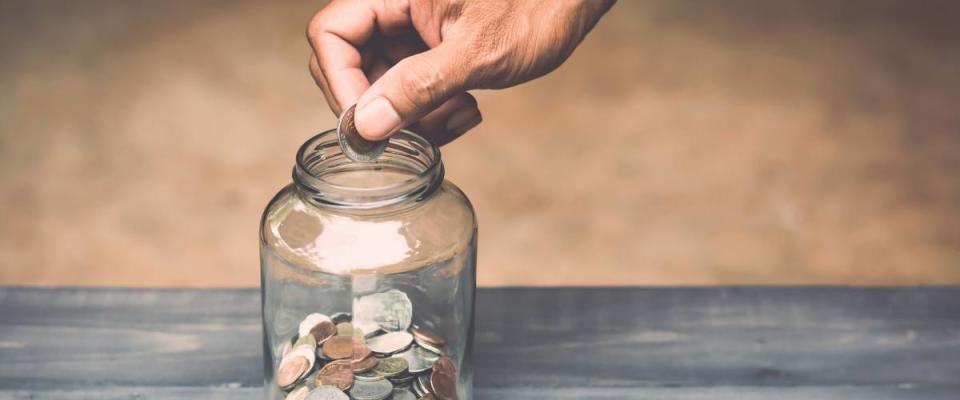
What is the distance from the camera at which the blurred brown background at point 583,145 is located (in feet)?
8.15

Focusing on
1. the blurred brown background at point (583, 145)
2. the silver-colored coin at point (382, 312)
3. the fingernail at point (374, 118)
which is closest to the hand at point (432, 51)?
the fingernail at point (374, 118)

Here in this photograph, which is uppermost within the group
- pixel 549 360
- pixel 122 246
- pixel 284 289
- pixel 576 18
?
pixel 576 18

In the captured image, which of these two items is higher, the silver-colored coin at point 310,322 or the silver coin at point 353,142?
the silver coin at point 353,142

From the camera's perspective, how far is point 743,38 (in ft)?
10.7

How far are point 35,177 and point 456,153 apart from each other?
3.45 ft

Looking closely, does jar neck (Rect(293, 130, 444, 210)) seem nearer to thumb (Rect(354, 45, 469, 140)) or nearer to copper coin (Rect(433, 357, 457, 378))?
thumb (Rect(354, 45, 469, 140))

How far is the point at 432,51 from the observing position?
92 centimetres

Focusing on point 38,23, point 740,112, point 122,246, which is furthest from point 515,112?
point 38,23

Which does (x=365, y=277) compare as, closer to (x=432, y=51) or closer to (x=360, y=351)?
(x=360, y=351)

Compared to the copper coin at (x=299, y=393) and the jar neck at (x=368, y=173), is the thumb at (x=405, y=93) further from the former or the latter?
the copper coin at (x=299, y=393)

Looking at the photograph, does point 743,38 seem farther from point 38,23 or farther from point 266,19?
point 38,23

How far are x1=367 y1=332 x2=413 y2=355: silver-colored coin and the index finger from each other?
0.25 metres

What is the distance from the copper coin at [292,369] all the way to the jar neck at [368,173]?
14 cm

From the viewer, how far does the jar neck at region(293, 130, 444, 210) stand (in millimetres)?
869
